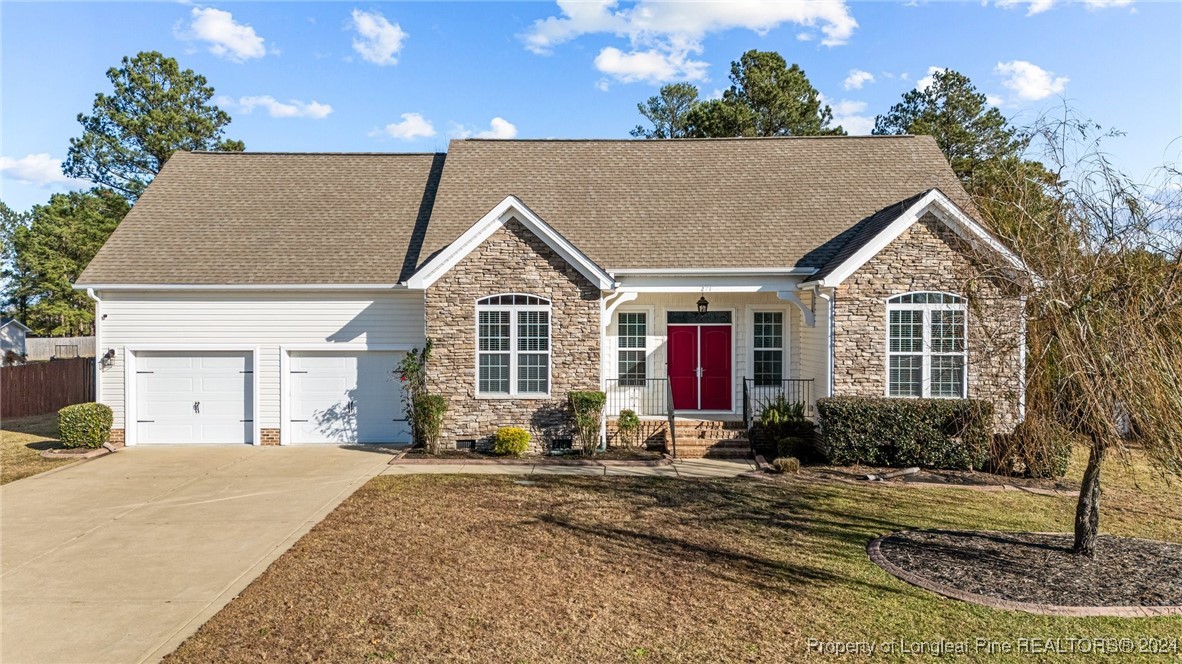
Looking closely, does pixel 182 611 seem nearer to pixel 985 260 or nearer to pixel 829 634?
pixel 829 634

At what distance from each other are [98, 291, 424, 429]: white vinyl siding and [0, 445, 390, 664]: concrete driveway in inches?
93.9

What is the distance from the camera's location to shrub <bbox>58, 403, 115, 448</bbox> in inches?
542

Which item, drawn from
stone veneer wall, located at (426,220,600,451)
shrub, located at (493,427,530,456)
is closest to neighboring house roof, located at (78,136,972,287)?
stone veneer wall, located at (426,220,600,451)

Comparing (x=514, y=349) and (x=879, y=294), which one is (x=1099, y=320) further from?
(x=514, y=349)

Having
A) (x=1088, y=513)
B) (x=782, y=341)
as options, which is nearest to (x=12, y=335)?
(x=782, y=341)

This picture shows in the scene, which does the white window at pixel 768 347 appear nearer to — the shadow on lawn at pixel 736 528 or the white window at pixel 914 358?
the white window at pixel 914 358

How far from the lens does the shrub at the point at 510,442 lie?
13.3 meters

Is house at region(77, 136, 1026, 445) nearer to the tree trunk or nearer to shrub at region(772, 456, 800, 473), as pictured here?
shrub at region(772, 456, 800, 473)

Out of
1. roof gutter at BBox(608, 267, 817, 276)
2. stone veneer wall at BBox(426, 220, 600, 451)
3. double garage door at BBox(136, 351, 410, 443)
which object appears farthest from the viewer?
double garage door at BBox(136, 351, 410, 443)

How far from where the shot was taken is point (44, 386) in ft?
66.0

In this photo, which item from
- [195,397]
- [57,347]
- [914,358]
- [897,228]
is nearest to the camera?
[897,228]

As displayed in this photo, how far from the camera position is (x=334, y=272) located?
14859 mm

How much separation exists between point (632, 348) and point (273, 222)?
947cm

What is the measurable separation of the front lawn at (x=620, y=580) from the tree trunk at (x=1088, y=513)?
1.36 metres
